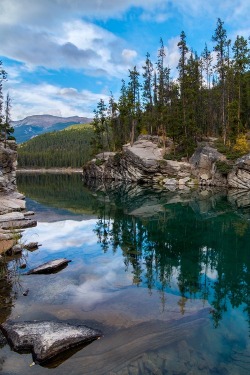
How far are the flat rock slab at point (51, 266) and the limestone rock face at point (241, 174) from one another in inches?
1787

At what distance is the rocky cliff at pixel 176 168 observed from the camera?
60047mm

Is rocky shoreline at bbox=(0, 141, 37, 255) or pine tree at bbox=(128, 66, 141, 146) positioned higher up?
pine tree at bbox=(128, 66, 141, 146)

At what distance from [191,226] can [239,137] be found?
130 feet

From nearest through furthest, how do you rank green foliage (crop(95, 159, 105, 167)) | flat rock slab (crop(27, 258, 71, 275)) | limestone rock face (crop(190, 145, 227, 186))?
flat rock slab (crop(27, 258, 71, 275)) → limestone rock face (crop(190, 145, 227, 186)) → green foliage (crop(95, 159, 105, 167))

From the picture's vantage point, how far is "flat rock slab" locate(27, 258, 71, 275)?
55.6 feet

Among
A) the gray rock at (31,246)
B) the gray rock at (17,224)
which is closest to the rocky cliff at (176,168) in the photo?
the gray rock at (17,224)

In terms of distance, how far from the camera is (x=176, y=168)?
71.1 metres

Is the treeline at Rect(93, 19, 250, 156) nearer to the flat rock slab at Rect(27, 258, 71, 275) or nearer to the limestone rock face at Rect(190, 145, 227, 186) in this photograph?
the limestone rock face at Rect(190, 145, 227, 186)

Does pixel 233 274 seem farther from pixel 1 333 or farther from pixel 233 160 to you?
pixel 233 160

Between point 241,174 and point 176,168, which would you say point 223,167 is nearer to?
point 241,174

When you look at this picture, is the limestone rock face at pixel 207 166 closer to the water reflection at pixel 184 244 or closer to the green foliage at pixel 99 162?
the water reflection at pixel 184 244

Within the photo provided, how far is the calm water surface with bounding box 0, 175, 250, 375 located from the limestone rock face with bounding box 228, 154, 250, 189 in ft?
94.5

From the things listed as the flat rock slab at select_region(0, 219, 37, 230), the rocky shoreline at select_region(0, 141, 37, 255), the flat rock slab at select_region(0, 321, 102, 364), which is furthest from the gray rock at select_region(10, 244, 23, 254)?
the flat rock slab at select_region(0, 321, 102, 364)

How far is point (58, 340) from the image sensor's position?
32.5 ft
